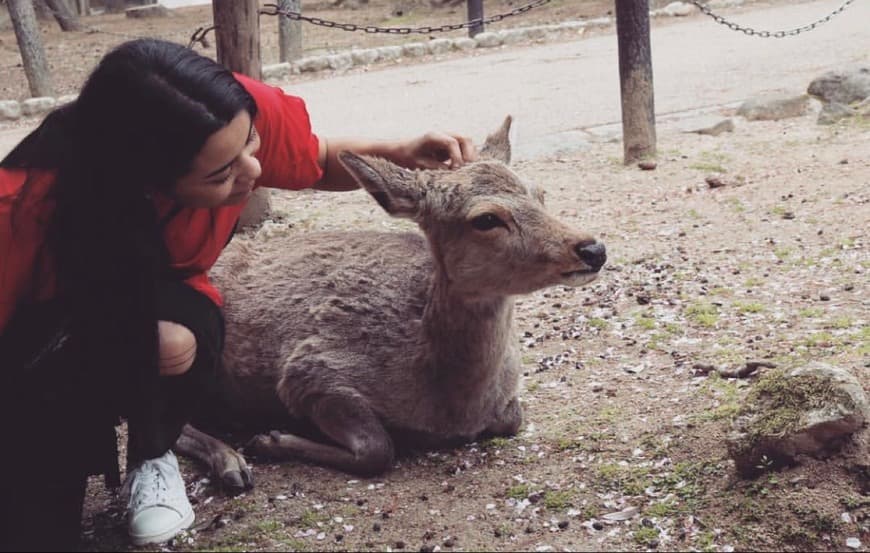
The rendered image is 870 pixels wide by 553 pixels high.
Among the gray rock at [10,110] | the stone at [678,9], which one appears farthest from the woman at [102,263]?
the stone at [678,9]

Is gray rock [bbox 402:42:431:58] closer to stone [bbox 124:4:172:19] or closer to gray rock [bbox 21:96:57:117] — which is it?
gray rock [bbox 21:96:57:117]

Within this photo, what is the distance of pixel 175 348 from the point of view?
345 cm

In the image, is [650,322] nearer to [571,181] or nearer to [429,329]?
[429,329]

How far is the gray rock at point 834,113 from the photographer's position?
31.4ft

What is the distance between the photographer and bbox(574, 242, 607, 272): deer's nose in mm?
3758

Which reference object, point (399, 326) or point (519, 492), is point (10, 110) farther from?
point (519, 492)

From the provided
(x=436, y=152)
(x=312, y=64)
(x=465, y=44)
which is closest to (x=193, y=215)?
(x=436, y=152)

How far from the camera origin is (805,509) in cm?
321

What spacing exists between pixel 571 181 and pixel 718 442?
5.14m

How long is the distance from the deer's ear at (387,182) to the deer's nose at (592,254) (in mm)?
750

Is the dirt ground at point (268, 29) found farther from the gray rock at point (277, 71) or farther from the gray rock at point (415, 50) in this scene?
the gray rock at point (277, 71)

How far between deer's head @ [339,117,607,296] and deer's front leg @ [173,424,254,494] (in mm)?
1171

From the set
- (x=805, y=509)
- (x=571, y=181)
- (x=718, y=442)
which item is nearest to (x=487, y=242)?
(x=718, y=442)

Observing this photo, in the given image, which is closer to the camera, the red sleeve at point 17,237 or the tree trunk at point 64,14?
the red sleeve at point 17,237
